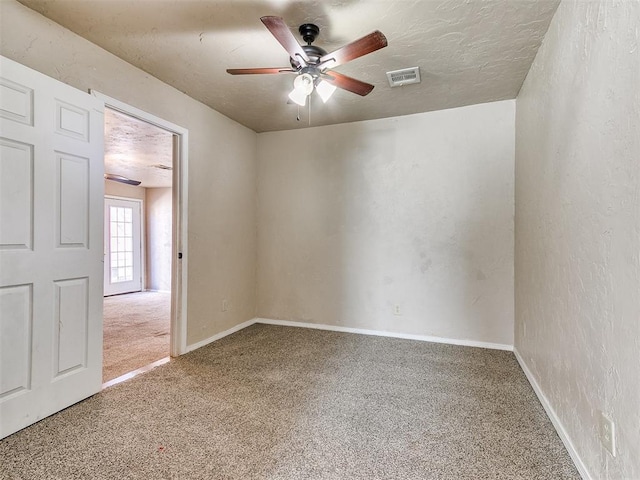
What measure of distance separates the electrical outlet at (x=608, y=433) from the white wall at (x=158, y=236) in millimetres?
6953

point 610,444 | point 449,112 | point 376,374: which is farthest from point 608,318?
point 449,112

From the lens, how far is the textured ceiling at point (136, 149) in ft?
11.0

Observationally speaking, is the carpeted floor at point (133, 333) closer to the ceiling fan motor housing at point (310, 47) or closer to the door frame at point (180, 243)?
the door frame at point (180, 243)

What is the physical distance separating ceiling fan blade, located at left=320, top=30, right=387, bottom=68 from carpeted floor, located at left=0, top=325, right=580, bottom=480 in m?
2.13

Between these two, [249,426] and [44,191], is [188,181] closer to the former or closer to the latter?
[44,191]

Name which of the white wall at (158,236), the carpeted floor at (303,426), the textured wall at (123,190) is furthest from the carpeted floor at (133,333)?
the textured wall at (123,190)

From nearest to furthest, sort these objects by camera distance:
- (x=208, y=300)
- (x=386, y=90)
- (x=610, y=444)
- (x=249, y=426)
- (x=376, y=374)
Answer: (x=610, y=444), (x=249, y=426), (x=376, y=374), (x=386, y=90), (x=208, y=300)

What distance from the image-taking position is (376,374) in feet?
8.61

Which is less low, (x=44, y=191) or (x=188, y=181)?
(x=188, y=181)

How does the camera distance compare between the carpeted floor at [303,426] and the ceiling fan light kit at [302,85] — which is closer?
the carpeted floor at [303,426]

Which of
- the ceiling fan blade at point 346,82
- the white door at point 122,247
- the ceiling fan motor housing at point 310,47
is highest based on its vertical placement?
the ceiling fan motor housing at point 310,47

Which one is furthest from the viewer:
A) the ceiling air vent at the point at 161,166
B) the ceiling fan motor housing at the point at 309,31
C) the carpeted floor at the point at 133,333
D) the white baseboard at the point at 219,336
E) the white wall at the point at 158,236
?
the white wall at the point at 158,236

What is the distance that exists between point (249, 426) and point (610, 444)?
5.50ft

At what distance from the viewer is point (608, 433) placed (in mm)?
1265
